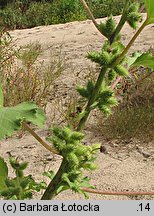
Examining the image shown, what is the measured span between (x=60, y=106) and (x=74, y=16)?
581 centimetres

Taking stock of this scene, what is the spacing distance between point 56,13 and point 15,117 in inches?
365

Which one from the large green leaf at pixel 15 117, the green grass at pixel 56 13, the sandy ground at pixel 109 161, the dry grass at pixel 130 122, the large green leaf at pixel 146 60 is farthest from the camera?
the green grass at pixel 56 13

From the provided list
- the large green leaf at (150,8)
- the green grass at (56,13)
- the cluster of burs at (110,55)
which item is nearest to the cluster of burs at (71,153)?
the cluster of burs at (110,55)

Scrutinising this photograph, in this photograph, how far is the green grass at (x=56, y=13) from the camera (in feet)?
31.5

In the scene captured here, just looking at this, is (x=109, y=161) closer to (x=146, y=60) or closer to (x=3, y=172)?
(x=3, y=172)

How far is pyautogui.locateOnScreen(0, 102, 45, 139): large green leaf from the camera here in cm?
109

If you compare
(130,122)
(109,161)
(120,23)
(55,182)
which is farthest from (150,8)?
(130,122)

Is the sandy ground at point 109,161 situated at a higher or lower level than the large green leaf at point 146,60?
lower

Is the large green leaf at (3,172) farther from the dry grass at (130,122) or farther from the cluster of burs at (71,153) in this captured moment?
the dry grass at (130,122)

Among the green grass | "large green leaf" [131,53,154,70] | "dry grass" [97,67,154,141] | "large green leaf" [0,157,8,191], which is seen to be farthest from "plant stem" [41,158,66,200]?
the green grass

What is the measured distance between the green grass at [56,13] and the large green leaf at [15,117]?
823 cm

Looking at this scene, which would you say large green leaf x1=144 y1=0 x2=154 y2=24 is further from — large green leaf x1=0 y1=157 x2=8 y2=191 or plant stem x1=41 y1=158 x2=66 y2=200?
large green leaf x1=0 y1=157 x2=8 y2=191

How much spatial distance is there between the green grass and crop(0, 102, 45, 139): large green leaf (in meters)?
8.23

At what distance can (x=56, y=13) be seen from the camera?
10133 mm
